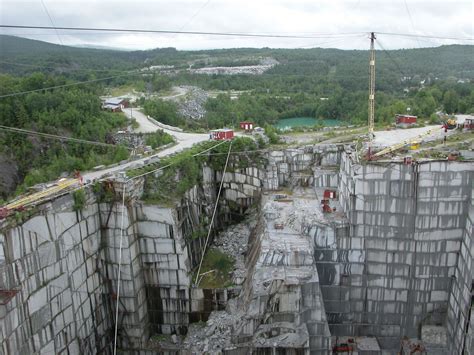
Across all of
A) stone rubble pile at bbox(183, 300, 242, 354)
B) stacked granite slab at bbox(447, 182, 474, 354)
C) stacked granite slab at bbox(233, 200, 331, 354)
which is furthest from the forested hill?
stone rubble pile at bbox(183, 300, 242, 354)

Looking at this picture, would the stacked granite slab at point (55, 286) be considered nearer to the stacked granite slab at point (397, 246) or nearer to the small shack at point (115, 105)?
the stacked granite slab at point (397, 246)

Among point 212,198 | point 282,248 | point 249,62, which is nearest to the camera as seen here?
point 282,248

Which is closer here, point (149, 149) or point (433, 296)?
point (433, 296)

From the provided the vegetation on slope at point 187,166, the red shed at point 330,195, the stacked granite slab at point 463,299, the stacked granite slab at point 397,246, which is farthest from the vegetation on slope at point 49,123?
the stacked granite slab at point 463,299

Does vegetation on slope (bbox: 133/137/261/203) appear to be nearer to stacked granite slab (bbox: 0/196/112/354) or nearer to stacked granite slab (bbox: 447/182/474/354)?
stacked granite slab (bbox: 0/196/112/354)

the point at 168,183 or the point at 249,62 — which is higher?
the point at 249,62

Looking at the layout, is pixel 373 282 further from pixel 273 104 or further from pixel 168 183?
pixel 273 104

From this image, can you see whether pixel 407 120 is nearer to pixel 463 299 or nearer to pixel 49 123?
pixel 463 299

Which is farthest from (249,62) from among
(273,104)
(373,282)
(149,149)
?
(373,282)

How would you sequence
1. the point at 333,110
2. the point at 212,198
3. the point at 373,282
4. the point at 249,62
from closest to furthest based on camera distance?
the point at 373,282, the point at 212,198, the point at 333,110, the point at 249,62
